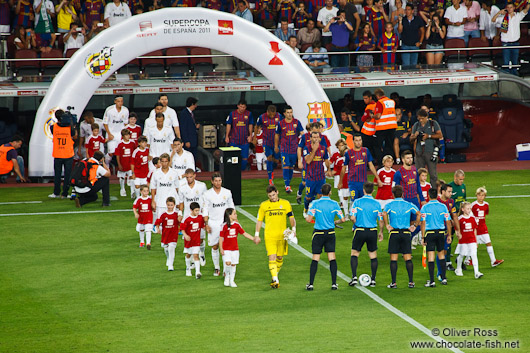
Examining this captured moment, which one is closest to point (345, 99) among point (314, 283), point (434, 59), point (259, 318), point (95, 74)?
point (434, 59)

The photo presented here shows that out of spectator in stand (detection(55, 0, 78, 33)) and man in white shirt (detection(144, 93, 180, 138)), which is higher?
spectator in stand (detection(55, 0, 78, 33))

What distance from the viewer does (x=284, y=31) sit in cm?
2700

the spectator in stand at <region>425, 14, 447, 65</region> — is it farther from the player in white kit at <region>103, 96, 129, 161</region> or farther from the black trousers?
the black trousers

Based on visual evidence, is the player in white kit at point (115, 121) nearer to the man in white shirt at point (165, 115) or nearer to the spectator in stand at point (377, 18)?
the man in white shirt at point (165, 115)

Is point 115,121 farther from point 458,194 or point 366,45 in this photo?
point 458,194

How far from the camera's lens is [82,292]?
14430 mm

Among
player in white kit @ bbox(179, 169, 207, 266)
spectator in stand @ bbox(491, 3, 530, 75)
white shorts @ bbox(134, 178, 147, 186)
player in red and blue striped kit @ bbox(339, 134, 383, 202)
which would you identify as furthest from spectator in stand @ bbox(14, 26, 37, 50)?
spectator in stand @ bbox(491, 3, 530, 75)

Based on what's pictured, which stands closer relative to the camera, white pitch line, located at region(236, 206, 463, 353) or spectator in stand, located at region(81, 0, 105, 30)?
white pitch line, located at region(236, 206, 463, 353)

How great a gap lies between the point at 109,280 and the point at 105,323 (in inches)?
91.7

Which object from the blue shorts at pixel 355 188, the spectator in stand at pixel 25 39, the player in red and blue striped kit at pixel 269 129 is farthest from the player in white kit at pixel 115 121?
the blue shorts at pixel 355 188

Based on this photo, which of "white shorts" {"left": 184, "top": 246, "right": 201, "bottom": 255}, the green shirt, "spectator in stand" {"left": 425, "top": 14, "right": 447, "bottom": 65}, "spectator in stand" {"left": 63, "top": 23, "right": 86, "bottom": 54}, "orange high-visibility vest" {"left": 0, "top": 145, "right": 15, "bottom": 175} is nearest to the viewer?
"white shorts" {"left": 184, "top": 246, "right": 201, "bottom": 255}

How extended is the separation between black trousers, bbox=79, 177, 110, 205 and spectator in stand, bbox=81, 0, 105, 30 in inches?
328

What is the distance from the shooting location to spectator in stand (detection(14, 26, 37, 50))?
2706 centimetres

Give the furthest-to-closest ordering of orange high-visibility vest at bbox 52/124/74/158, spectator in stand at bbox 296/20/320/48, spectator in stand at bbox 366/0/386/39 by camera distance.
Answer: spectator in stand at bbox 366/0/386/39 → spectator in stand at bbox 296/20/320/48 → orange high-visibility vest at bbox 52/124/74/158
